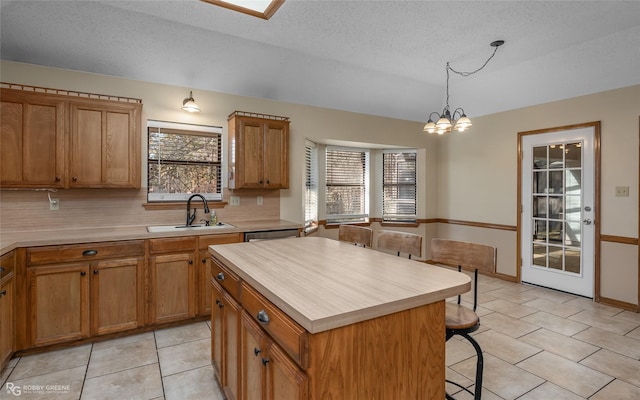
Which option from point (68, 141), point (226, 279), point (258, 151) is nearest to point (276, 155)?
point (258, 151)

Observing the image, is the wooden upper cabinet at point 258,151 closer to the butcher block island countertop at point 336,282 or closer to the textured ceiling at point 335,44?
the textured ceiling at point 335,44

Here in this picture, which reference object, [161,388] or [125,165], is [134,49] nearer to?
[125,165]

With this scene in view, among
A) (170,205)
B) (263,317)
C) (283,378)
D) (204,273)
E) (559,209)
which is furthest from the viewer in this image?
(559,209)

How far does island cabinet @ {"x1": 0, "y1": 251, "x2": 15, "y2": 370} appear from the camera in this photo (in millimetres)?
2240

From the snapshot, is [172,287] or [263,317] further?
[172,287]

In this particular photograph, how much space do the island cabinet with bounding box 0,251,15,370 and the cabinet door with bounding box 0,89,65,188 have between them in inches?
28.5

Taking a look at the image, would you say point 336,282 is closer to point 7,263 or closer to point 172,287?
point 172,287

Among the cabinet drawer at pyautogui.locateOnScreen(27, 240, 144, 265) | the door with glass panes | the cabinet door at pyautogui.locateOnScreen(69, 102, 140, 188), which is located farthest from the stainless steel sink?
the door with glass panes

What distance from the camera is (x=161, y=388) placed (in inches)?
86.0

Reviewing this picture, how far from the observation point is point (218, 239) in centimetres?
326

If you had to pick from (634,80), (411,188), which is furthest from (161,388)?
(634,80)

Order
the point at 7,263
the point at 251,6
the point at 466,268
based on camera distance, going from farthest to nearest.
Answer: the point at 251,6
the point at 7,263
the point at 466,268

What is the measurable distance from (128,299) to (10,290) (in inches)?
31.6

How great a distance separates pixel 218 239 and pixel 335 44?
2367 millimetres
